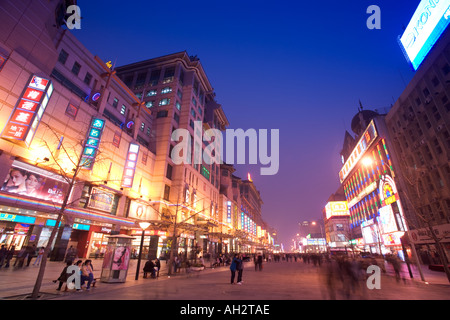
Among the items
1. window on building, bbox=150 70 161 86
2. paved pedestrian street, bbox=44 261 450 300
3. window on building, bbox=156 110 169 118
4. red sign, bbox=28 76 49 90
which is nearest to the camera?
paved pedestrian street, bbox=44 261 450 300

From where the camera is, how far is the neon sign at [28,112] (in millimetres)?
19438

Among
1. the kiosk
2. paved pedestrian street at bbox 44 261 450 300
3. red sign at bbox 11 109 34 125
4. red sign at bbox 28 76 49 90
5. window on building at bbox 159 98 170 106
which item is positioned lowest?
paved pedestrian street at bbox 44 261 450 300

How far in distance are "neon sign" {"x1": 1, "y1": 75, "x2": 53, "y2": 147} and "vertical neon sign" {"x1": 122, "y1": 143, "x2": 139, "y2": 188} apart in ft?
41.6

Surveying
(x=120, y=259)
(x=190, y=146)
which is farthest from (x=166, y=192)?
(x=120, y=259)

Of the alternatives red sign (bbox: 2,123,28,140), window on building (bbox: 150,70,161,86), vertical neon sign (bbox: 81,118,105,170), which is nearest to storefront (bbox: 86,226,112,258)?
vertical neon sign (bbox: 81,118,105,170)

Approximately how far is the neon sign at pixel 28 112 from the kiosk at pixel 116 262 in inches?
557

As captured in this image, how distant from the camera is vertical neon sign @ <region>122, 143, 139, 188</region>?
31.9 metres

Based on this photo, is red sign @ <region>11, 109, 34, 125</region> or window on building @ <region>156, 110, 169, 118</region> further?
window on building @ <region>156, 110, 169, 118</region>

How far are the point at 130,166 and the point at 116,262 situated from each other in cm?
2202

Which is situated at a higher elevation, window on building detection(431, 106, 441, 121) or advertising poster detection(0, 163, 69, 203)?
window on building detection(431, 106, 441, 121)

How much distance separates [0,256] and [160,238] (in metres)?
22.2

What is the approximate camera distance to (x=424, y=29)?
37.0 metres

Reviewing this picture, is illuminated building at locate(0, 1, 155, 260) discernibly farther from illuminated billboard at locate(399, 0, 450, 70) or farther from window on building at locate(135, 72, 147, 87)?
illuminated billboard at locate(399, 0, 450, 70)

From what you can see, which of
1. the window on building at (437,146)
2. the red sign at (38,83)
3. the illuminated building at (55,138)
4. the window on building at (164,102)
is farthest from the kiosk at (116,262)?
the window on building at (437,146)
